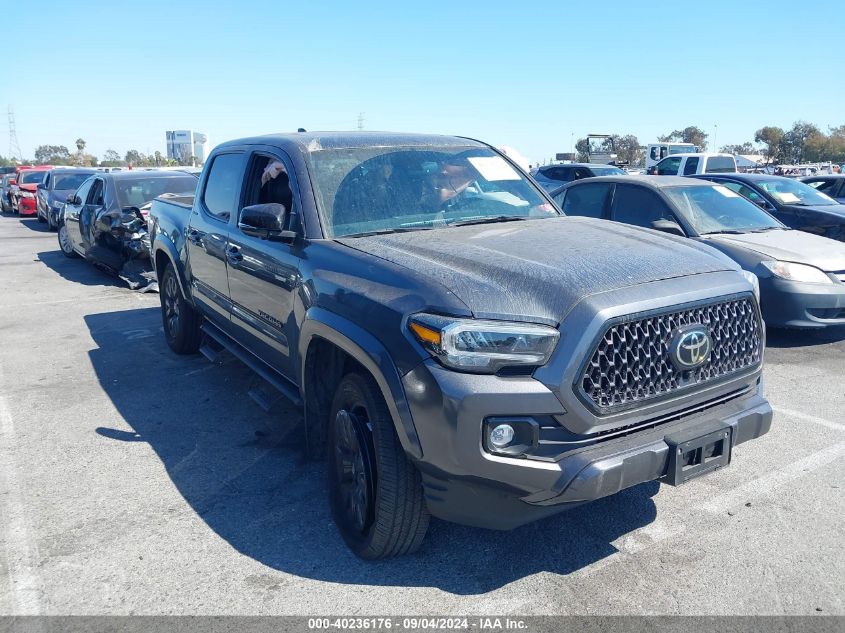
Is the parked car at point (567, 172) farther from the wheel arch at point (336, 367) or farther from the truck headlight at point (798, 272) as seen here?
the wheel arch at point (336, 367)

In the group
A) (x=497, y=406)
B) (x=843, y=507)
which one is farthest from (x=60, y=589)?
(x=843, y=507)

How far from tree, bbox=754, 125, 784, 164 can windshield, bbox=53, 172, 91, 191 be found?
5619cm

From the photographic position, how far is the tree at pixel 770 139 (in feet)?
200

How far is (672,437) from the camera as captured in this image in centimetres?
288

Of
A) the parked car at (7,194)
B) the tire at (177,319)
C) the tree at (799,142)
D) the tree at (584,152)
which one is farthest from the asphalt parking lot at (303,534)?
the tree at (799,142)

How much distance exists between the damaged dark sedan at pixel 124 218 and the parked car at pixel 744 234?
6.00 m

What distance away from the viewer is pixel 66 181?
1928cm

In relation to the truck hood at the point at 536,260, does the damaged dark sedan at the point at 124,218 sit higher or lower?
lower

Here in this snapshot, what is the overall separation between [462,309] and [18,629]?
2.22m

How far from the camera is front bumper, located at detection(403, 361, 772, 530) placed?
104 inches

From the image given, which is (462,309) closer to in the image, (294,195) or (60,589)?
(294,195)

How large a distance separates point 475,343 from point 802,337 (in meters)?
5.96

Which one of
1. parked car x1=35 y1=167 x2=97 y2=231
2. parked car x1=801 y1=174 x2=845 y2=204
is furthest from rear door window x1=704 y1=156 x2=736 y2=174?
parked car x1=35 y1=167 x2=97 y2=231

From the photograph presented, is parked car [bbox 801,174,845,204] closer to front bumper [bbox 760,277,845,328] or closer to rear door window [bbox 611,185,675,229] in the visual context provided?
rear door window [bbox 611,185,675,229]
